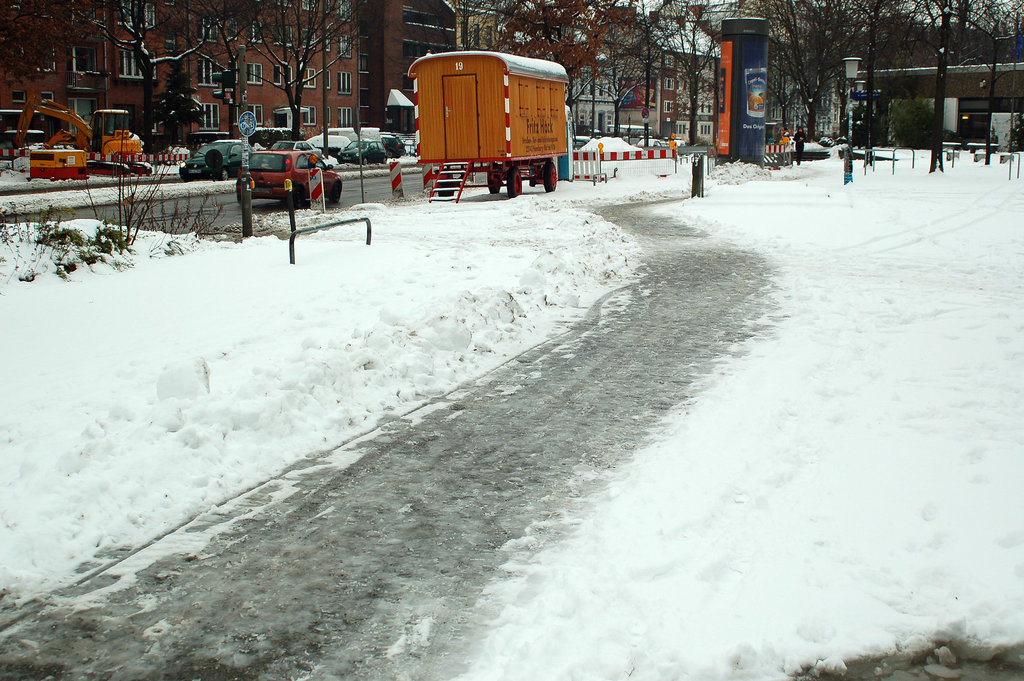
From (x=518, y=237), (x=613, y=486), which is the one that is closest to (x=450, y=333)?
(x=613, y=486)

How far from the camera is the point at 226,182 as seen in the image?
114ft

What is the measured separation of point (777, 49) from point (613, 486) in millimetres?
59142

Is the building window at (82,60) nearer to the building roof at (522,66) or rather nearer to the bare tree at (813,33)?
the bare tree at (813,33)

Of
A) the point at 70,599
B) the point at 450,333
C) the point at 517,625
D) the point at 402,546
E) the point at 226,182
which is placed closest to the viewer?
the point at 517,625

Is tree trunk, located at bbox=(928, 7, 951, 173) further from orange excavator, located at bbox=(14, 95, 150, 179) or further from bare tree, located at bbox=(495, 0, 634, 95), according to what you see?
orange excavator, located at bbox=(14, 95, 150, 179)

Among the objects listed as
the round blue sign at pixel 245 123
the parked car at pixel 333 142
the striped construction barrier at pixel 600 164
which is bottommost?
the striped construction barrier at pixel 600 164

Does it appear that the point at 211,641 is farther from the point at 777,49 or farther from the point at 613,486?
the point at 777,49

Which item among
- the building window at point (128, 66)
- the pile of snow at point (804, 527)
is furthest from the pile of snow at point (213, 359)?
the building window at point (128, 66)

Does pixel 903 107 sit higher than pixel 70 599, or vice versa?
pixel 903 107

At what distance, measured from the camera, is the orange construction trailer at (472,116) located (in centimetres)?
2448

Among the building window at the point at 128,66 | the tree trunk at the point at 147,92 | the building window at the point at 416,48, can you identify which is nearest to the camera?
the tree trunk at the point at 147,92

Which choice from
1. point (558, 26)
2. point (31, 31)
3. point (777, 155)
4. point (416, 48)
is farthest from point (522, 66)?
point (416, 48)

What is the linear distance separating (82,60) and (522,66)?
45.0 metres

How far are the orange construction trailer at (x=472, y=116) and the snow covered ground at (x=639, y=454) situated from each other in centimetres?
1308
